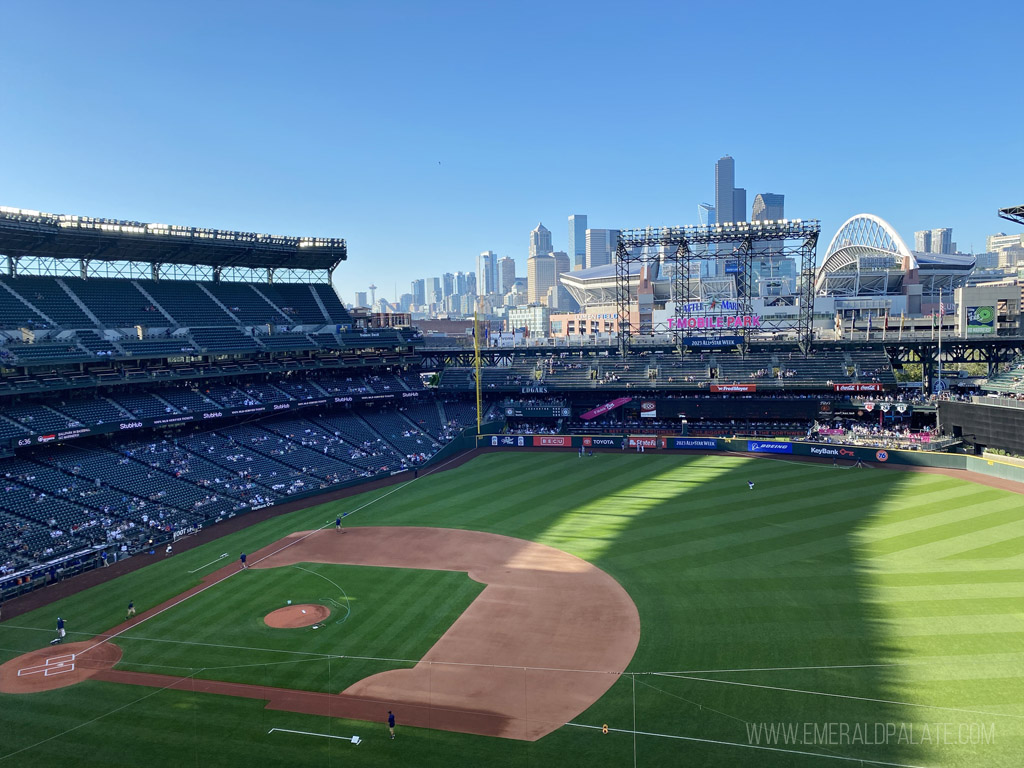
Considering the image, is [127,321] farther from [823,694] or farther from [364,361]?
[823,694]

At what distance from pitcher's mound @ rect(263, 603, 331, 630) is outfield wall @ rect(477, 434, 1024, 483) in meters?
37.7

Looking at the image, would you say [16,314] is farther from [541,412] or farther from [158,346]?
[541,412]

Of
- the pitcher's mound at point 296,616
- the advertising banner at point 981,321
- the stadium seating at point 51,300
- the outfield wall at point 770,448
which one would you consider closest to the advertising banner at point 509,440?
→ the outfield wall at point 770,448

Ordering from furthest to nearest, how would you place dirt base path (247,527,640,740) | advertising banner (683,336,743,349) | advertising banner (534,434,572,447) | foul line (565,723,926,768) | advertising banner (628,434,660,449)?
1. advertising banner (683,336,743,349)
2. advertising banner (534,434,572,447)
3. advertising banner (628,434,660,449)
4. dirt base path (247,527,640,740)
5. foul line (565,723,926,768)

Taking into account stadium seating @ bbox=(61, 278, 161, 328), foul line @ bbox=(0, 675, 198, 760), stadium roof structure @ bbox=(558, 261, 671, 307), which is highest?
stadium roof structure @ bbox=(558, 261, 671, 307)

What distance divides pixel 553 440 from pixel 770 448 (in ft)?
66.4

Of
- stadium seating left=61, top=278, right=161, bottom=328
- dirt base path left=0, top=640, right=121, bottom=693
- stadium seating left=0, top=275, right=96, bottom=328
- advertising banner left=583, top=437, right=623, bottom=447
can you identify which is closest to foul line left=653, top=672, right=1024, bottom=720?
dirt base path left=0, top=640, right=121, bottom=693

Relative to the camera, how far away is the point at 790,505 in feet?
135

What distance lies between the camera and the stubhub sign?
56.2 metres

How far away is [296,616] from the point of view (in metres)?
27.3

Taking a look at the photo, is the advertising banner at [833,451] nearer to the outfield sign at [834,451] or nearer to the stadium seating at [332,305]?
the outfield sign at [834,451]

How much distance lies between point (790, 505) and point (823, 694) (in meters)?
23.0

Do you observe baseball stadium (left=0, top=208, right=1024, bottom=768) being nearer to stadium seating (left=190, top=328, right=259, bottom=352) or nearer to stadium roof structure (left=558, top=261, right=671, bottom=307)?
stadium seating (left=190, top=328, right=259, bottom=352)

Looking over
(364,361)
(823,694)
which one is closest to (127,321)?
(364,361)
